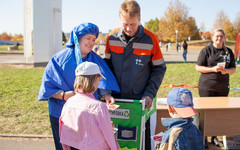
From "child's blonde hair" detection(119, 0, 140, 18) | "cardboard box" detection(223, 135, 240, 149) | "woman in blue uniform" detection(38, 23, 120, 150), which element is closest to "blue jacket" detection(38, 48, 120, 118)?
"woman in blue uniform" detection(38, 23, 120, 150)

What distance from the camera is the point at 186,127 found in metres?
2.17

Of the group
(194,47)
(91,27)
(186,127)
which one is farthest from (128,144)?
(194,47)

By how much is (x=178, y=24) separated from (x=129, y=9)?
58404 mm

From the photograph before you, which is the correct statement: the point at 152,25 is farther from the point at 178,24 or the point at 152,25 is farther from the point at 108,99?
the point at 108,99

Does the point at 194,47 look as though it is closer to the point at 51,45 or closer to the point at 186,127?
the point at 51,45

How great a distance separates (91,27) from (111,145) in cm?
122

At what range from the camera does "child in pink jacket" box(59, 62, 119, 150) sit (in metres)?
2.12

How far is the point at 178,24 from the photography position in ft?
191

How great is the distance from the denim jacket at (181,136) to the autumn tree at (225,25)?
183ft

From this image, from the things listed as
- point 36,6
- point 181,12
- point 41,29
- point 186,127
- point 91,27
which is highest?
point 181,12

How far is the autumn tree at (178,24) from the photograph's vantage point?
193ft

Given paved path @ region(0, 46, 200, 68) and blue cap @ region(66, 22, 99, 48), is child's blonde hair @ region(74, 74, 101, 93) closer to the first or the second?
blue cap @ region(66, 22, 99, 48)

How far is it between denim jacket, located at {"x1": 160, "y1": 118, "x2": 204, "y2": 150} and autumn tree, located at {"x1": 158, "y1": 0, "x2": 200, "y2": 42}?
192ft

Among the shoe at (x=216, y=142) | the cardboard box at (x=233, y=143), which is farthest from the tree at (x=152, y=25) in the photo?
the cardboard box at (x=233, y=143)
